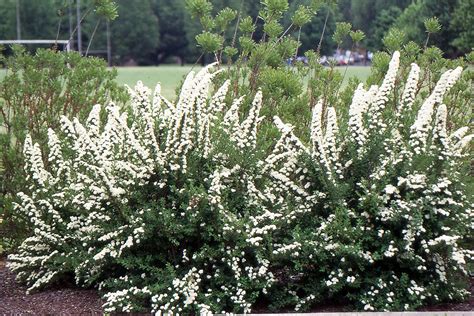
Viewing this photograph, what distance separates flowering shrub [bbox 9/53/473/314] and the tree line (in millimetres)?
43484

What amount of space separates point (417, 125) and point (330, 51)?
65448 millimetres

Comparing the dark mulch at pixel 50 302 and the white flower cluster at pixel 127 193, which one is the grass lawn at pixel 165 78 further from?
the dark mulch at pixel 50 302

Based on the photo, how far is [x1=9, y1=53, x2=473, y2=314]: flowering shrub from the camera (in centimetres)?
545

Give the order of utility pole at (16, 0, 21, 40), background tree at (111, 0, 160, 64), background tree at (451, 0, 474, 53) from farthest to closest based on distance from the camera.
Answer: background tree at (111, 0, 160, 64) < utility pole at (16, 0, 21, 40) < background tree at (451, 0, 474, 53)

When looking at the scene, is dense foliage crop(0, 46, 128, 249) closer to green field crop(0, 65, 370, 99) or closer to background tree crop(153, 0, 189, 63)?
green field crop(0, 65, 370, 99)

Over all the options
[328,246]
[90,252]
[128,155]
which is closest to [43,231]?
[90,252]

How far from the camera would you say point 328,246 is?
542 cm

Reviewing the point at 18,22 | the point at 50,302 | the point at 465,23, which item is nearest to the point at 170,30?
the point at 18,22

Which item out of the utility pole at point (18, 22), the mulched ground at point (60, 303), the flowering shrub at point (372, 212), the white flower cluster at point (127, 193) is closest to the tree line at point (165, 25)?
the utility pole at point (18, 22)

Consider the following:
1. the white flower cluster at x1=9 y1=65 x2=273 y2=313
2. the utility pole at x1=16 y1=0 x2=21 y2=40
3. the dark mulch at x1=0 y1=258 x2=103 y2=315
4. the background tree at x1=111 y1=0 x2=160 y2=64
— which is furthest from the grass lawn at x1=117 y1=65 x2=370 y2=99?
the background tree at x1=111 y1=0 x2=160 y2=64

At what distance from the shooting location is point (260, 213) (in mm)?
5699

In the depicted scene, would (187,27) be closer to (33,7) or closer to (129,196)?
(33,7)

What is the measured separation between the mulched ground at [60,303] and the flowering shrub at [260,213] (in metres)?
0.10

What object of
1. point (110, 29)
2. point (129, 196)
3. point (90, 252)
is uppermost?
point (129, 196)
